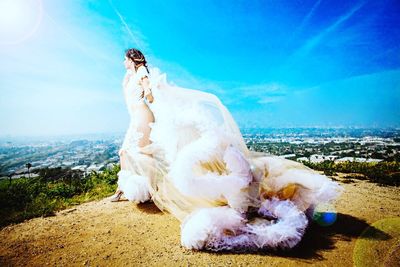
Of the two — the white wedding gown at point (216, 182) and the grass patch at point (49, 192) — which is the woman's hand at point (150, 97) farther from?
the grass patch at point (49, 192)

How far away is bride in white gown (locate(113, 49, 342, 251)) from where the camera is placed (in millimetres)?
3338

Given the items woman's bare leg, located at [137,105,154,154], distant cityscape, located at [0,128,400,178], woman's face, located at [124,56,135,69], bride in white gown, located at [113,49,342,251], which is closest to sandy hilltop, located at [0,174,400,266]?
bride in white gown, located at [113,49,342,251]

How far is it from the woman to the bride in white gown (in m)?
0.03

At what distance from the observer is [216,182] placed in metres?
3.56

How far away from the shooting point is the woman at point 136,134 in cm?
481

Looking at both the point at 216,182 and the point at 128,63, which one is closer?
the point at 216,182

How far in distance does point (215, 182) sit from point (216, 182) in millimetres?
15

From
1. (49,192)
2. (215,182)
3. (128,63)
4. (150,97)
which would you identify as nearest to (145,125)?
(150,97)

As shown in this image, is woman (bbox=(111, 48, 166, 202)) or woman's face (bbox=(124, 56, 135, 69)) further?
woman's face (bbox=(124, 56, 135, 69))

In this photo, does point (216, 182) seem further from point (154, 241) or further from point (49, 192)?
point (49, 192)

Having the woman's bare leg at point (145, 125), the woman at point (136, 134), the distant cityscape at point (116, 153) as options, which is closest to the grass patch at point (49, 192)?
the distant cityscape at point (116, 153)

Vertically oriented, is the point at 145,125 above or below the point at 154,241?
above

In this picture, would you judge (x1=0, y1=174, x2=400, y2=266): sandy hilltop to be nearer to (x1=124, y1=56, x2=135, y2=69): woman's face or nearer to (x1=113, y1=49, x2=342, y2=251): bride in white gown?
(x1=113, y1=49, x2=342, y2=251): bride in white gown

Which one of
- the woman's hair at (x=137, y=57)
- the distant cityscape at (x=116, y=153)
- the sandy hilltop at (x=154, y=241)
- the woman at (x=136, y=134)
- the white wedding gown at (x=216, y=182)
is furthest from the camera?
the distant cityscape at (x=116, y=153)
